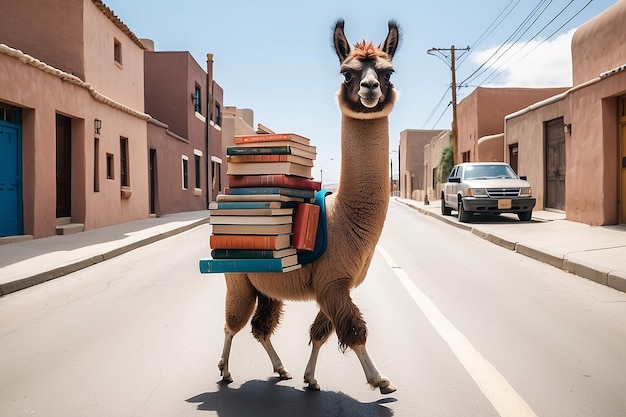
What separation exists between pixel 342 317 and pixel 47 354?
287 centimetres

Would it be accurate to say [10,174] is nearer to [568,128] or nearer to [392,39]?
[392,39]

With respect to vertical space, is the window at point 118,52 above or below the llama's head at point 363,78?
above

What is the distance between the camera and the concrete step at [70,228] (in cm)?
1427

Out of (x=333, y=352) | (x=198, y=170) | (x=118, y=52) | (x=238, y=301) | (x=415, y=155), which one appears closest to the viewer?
(x=238, y=301)

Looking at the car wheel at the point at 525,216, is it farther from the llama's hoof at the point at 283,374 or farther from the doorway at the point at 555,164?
the llama's hoof at the point at 283,374

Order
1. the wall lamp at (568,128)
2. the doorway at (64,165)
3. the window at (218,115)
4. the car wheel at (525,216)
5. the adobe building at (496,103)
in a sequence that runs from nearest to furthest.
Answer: the doorway at (64,165) → the wall lamp at (568,128) → the car wheel at (525,216) → the adobe building at (496,103) → the window at (218,115)

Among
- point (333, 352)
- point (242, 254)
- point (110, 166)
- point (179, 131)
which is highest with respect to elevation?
point (179, 131)

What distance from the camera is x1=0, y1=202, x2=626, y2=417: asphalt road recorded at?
348cm

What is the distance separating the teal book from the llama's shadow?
0.83 m

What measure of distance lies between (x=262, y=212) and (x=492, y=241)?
436 inches

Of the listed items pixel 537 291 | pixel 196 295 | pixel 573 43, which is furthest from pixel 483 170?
pixel 196 295

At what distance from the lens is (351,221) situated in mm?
3543

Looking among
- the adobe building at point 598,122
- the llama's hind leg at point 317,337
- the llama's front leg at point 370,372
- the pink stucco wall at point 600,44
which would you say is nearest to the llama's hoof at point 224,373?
the llama's hind leg at point 317,337

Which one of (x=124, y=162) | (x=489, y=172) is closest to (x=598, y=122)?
(x=489, y=172)
